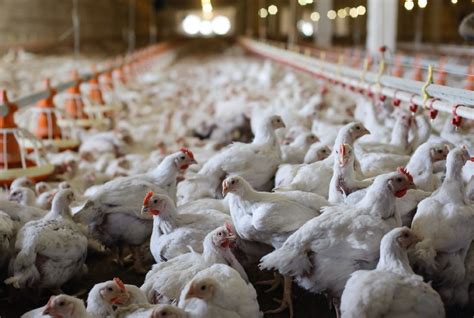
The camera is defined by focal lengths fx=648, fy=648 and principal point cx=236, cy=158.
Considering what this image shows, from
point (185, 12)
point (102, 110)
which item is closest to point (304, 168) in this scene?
point (102, 110)

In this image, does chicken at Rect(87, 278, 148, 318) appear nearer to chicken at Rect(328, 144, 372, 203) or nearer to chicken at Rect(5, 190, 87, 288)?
chicken at Rect(5, 190, 87, 288)

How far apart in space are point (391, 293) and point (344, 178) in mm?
994

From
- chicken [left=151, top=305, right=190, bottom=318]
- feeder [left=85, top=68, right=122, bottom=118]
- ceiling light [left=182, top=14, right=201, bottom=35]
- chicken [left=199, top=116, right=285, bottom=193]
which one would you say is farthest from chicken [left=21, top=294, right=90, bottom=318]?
ceiling light [left=182, top=14, right=201, bottom=35]

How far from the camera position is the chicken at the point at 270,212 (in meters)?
3.16

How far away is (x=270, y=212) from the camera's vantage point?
10.4ft

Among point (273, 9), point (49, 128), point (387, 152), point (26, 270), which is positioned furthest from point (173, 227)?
point (273, 9)

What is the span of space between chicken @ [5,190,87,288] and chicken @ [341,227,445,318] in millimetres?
1509

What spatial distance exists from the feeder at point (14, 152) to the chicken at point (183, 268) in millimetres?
2714

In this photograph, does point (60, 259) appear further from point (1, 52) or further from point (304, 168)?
point (1, 52)

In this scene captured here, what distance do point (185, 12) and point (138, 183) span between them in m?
41.4

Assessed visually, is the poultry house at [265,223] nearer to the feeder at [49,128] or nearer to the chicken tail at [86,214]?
the chicken tail at [86,214]

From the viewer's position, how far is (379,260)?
2797 millimetres

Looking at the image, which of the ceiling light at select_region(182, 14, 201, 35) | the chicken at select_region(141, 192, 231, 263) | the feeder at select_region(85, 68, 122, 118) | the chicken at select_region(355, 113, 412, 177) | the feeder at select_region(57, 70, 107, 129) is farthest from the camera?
the ceiling light at select_region(182, 14, 201, 35)

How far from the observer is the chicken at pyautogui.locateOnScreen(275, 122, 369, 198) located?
3756 mm
